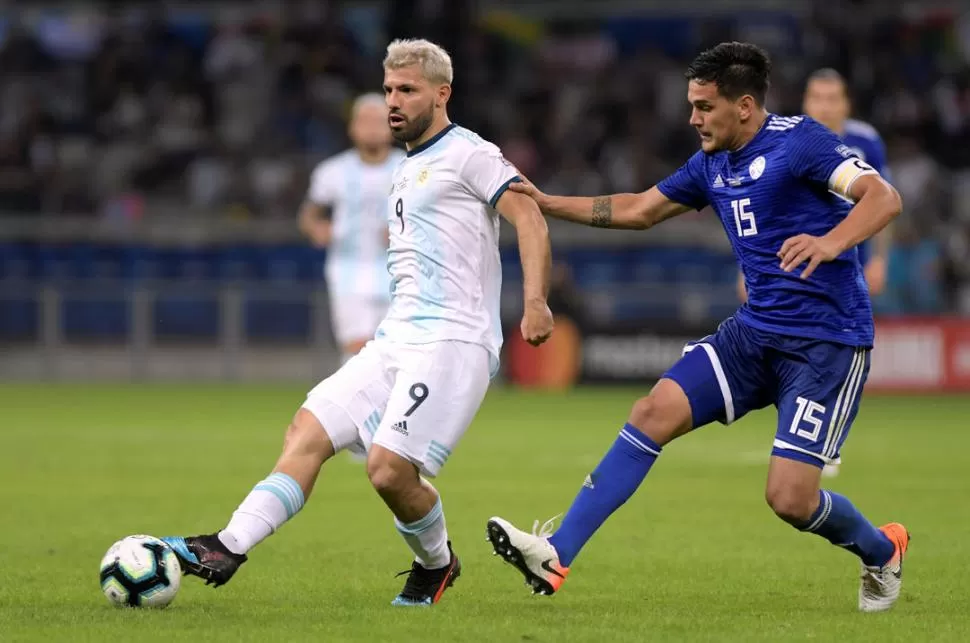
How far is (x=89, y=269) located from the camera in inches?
949

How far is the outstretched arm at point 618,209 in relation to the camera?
6676mm

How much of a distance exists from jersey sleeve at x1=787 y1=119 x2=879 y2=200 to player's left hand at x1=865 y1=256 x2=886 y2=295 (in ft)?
14.9

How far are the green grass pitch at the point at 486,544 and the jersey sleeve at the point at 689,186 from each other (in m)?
1.61

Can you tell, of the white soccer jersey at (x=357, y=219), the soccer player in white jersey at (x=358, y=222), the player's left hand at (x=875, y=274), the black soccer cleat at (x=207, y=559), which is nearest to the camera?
the black soccer cleat at (x=207, y=559)

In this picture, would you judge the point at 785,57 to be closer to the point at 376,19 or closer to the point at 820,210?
the point at 376,19

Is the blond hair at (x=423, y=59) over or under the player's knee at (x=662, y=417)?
over

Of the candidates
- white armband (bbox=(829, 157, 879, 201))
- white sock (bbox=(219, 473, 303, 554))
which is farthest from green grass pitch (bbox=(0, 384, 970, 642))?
white armband (bbox=(829, 157, 879, 201))

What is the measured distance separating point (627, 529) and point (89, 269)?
16709mm

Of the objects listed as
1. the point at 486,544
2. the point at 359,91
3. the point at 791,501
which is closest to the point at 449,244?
the point at 791,501

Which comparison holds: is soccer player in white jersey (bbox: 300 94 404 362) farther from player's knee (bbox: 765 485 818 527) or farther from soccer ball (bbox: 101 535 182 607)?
player's knee (bbox: 765 485 818 527)

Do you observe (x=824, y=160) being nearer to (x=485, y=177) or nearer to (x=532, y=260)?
(x=532, y=260)

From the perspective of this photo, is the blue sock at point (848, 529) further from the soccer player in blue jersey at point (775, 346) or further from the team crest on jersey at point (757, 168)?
the team crest on jersey at point (757, 168)

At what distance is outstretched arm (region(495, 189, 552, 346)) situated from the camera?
588cm

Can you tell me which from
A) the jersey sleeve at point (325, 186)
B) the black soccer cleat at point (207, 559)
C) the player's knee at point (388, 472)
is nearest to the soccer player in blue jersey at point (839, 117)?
the jersey sleeve at point (325, 186)
